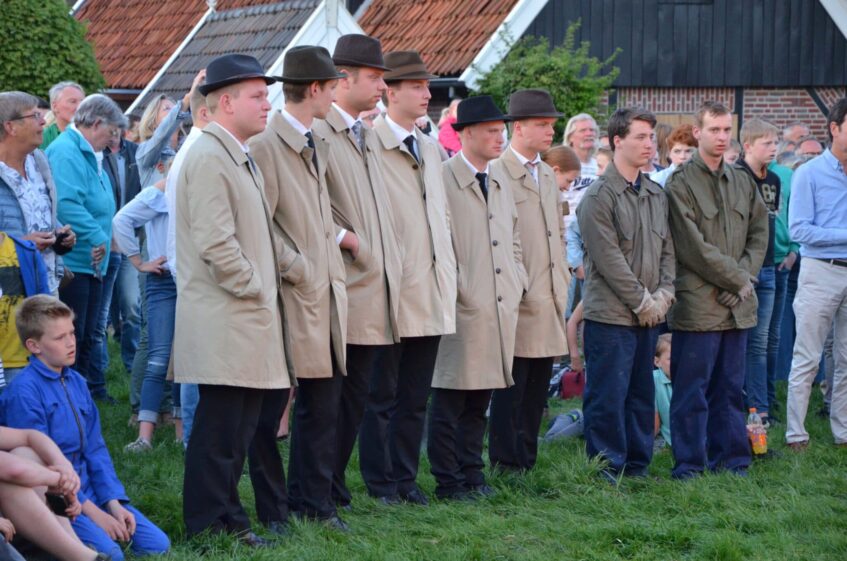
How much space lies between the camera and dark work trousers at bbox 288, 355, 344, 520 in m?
6.64

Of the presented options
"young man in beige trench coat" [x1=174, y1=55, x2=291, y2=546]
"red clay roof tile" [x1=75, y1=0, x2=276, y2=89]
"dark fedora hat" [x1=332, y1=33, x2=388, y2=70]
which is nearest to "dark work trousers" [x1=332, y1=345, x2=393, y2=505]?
"young man in beige trench coat" [x1=174, y1=55, x2=291, y2=546]

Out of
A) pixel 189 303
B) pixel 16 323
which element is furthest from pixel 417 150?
pixel 16 323

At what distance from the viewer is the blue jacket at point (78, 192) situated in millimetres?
8953

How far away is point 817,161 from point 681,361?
6.59 feet

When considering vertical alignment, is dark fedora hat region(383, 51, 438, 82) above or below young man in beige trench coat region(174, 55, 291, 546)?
above

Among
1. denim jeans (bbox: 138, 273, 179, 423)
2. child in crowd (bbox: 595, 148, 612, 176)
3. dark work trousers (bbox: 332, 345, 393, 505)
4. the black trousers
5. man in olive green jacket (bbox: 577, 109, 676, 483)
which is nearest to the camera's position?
the black trousers

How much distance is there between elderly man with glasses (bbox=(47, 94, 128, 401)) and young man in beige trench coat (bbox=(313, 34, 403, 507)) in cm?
253

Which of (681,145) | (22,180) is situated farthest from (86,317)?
(681,145)

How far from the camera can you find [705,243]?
8117 millimetres

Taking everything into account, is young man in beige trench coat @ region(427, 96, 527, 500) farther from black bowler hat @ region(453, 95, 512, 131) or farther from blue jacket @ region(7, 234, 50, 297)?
blue jacket @ region(7, 234, 50, 297)

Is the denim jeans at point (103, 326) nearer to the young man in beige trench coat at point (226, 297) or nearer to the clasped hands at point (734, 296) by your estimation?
the young man in beige trench coat at point (226, 297)

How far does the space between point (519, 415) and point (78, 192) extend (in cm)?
327

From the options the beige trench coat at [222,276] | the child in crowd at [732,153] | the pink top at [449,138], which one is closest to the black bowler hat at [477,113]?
the beige trench coat at [222,276]

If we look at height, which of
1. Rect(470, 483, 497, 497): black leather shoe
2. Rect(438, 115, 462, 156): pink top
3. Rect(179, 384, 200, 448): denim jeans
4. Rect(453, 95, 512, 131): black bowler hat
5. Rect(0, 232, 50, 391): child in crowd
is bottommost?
Rect(470, 483, 497, 497): black leather shoe
